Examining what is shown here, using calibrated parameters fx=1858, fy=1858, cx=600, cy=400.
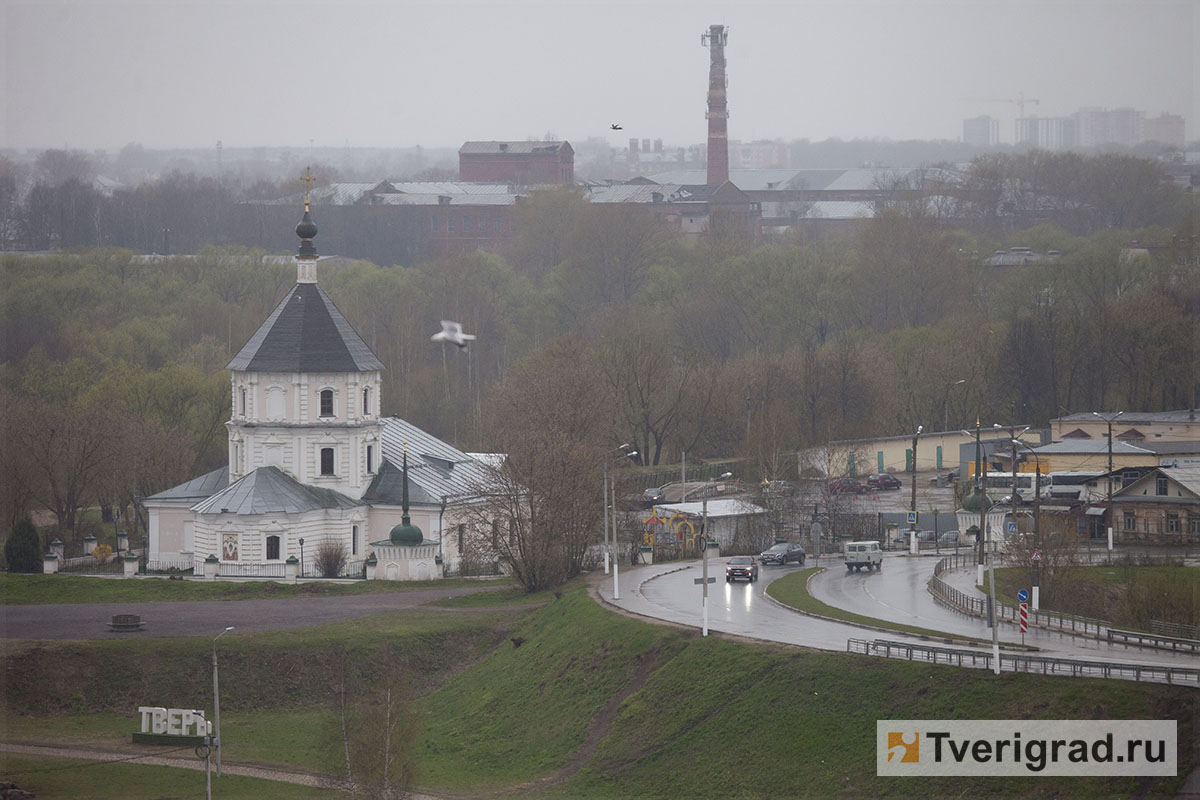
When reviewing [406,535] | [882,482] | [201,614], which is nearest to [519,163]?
[882,482]

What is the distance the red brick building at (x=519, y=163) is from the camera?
193750 millimetres

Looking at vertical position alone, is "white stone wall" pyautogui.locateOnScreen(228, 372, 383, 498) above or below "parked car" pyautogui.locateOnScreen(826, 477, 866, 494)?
above

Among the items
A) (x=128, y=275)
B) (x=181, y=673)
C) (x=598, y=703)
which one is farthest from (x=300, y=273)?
(x=128, y=275)

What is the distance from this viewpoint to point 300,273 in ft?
242

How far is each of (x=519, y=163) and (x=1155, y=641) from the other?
157075 millimetres

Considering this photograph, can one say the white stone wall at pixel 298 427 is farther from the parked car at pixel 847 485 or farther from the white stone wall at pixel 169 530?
the parked car at pixel 847 485

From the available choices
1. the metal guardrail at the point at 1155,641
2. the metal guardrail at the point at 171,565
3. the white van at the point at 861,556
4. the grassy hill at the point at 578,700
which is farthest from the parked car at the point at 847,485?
the metal guardrail at the point at 1155,641

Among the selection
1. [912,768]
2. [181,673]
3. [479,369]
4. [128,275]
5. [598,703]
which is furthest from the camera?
[128,275]

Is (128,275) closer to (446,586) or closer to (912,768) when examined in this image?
(446,586)

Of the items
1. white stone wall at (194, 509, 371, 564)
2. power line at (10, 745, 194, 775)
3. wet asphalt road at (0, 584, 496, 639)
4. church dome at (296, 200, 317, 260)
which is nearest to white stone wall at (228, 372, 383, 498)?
white stone wall at (194, 509, 371, 564)

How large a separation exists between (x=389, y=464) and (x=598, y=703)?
2848 centimetres

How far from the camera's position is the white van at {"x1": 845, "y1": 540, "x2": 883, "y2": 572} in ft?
199

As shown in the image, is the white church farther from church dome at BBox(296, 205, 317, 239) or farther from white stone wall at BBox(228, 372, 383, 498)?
church dome at BBox(296, 205, 317, 239)

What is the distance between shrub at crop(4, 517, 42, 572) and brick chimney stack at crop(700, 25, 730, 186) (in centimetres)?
12491
